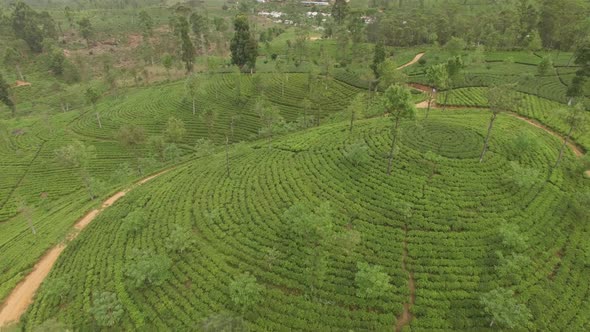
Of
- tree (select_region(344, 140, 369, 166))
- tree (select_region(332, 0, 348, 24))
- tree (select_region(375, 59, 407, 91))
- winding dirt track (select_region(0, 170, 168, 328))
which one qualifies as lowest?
winding dirt track (select_region(0, 170, 168, 328))

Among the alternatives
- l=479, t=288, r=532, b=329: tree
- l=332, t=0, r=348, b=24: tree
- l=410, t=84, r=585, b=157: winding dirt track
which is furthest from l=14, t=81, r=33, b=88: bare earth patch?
l=479, t=288, r=532, b=329: tree

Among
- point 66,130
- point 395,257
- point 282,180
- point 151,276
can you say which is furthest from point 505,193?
point 66,130

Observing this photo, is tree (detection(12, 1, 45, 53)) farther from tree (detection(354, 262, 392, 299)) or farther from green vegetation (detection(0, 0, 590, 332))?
tree (detection(354, 262, 392, 299))

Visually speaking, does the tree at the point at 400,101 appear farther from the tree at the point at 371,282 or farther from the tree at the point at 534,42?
the tree at the point at 534,42

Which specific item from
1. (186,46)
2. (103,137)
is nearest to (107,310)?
(103,137)

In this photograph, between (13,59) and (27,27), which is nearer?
(13,59)

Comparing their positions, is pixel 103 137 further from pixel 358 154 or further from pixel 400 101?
pixel 400 101
